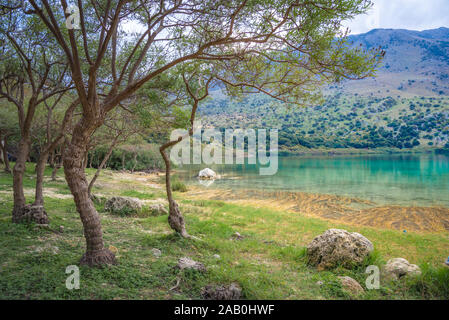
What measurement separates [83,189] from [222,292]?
2917 mm

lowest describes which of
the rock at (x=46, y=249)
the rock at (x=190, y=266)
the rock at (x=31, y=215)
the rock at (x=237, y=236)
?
the rock at (x=237, y=236)

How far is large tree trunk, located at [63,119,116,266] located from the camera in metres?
4.66

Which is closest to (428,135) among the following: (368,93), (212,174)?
(368,93)

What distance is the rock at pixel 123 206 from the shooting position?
35.1 feet

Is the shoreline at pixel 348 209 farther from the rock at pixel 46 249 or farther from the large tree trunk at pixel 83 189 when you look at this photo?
the rock at pixel 46 249

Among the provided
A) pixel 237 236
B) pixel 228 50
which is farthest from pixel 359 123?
pixel 228 50

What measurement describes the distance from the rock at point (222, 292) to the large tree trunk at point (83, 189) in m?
1.91

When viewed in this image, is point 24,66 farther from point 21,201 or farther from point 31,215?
point 31,215

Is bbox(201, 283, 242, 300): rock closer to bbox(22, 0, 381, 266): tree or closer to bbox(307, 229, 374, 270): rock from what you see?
bbox(22, 0, 381, 266): tree

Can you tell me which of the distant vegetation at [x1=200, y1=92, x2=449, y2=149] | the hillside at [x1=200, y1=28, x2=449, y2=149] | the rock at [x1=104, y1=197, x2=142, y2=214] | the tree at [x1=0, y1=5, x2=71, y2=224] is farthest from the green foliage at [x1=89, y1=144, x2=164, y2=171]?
the distant vegetation at [x1=200, y1=92, x2=449, y2=149]

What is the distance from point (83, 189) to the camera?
4852 mm

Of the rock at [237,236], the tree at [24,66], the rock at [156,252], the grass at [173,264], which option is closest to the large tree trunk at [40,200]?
the tree at [24,66]

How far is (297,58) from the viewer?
5926 millimetres
